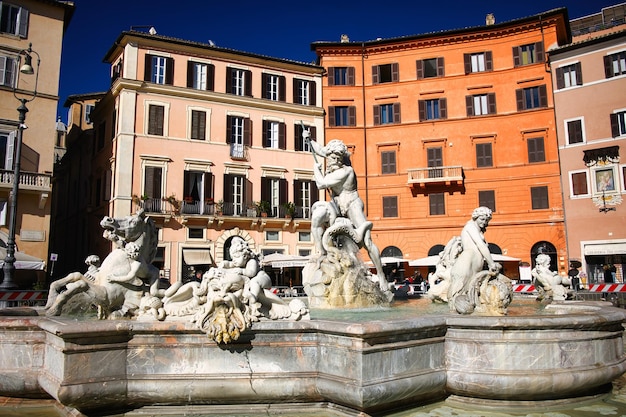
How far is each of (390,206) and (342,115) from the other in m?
6.89

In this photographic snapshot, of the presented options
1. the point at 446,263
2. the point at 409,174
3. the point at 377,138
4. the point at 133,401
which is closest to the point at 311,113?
the point at 377,138

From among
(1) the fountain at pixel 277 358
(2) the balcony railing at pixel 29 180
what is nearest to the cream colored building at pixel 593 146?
(1) the fountain at pixel 277 358

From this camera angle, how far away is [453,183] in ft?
101

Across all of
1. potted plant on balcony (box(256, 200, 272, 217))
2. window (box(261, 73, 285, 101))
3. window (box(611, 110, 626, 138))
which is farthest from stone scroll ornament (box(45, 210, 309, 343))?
window (box(611, 110, 626, 138))

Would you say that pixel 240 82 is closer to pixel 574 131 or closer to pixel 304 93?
pixel 304 93

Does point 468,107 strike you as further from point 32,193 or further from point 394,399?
point 394,399

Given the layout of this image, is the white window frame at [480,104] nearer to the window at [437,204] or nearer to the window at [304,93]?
the window at [437,204]

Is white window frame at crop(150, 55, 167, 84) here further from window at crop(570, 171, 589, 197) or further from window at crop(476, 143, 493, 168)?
window at crop(570, 171, 589, 197)

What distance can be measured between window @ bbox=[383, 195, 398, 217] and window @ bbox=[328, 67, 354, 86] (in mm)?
8218

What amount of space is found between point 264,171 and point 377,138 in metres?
7.66

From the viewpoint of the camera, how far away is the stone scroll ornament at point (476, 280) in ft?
17.9

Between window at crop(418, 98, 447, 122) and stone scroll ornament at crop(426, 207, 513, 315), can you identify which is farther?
window at crop(418, 98, 447, 122)

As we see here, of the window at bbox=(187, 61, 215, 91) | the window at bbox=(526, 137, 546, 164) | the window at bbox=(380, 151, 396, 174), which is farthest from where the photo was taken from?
the window at bbox=(380, 151, 396, 174)

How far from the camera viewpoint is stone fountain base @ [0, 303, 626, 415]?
415 centimetres
